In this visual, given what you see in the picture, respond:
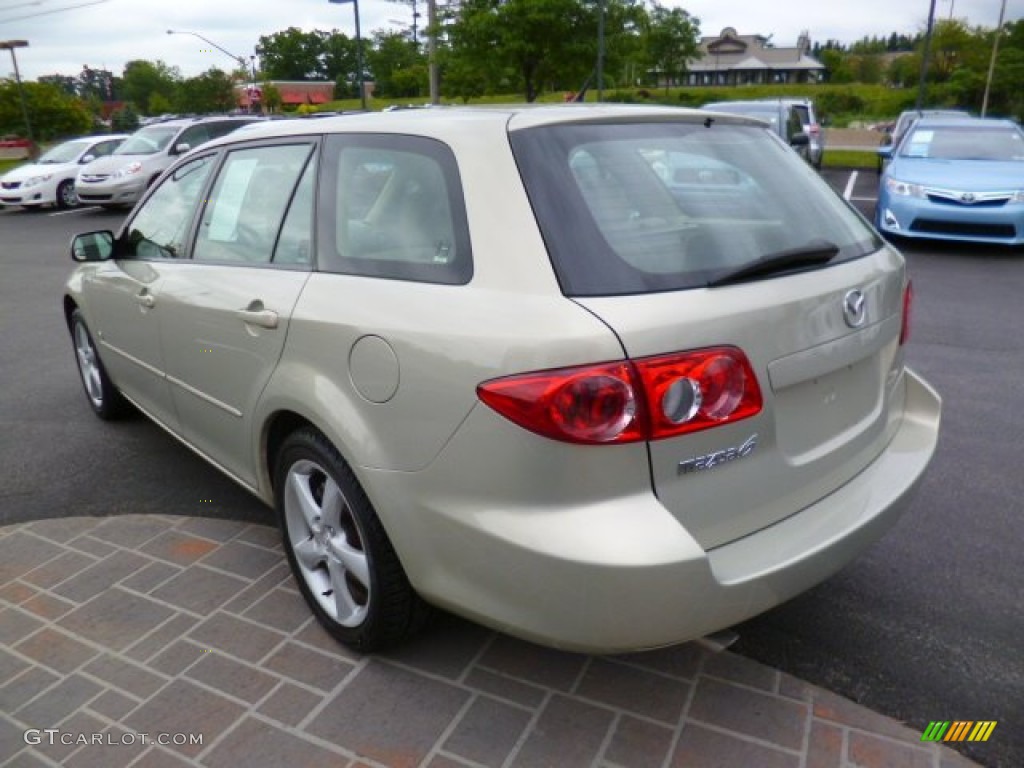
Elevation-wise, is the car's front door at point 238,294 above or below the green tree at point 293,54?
below

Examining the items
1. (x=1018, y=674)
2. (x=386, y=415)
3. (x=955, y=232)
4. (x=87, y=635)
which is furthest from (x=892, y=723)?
(x=955, y=232)

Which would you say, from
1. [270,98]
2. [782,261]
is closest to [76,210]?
[782,261]

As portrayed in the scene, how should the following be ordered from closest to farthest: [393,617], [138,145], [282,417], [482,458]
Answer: [482,458]
[393,617]
[282,417]
[138,145]

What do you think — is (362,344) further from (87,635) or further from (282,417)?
(87,635)

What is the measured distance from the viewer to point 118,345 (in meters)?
4.08

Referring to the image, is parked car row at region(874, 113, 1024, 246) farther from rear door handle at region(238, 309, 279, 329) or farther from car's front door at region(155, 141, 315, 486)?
rear door handle at region(238, 309, 279, 329)

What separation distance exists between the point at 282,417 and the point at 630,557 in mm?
1378

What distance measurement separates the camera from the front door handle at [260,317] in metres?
2.67

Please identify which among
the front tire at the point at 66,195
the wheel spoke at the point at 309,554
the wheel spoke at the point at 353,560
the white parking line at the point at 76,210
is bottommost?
the white parking line at the point at 76,210

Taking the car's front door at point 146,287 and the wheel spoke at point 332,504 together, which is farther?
the car's front door at point 146,287

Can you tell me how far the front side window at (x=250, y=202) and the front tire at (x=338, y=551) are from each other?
0.75 metres

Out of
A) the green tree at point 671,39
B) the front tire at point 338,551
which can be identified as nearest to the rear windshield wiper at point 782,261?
the front tire at point 338,551

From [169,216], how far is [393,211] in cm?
167

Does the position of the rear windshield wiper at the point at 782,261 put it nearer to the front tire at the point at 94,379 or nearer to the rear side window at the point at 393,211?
the rear side window at the point at 393,211
